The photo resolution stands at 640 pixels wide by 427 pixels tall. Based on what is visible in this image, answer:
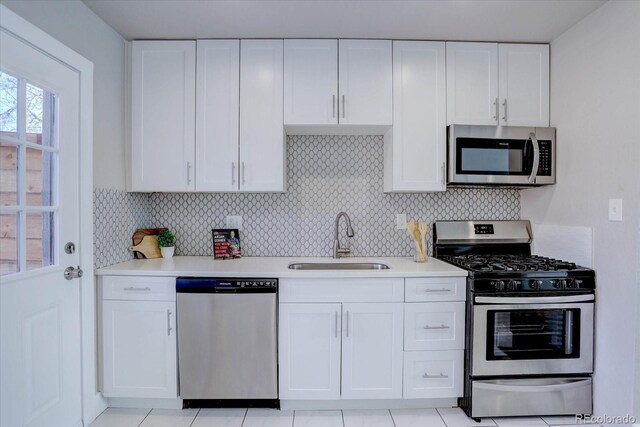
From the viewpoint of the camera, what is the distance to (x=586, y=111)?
215cm

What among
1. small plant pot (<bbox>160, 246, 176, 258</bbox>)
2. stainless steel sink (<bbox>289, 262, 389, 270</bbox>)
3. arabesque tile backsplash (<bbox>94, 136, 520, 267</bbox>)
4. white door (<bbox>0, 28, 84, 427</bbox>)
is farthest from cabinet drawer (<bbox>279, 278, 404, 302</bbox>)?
white door (<bbox>0, 28, 84, 427</bbox>)

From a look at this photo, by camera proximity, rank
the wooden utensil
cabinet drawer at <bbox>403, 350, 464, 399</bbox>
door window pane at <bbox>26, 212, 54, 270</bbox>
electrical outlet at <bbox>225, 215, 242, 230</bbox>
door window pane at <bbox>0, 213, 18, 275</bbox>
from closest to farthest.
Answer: door window pane at <bbox>0, 213, 18, 275</bbox>
door window pane at <bbox>26, 212, 54, 270</bbox>
cabinet drawer at <bbox>403, 350, 464, 399</bbox>
the wooden utensil
electrical outlet at <bbox>225, 215, 242, 230</bbox>

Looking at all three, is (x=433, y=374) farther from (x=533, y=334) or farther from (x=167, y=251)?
(x=167, y=251)

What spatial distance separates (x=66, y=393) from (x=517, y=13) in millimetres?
3452

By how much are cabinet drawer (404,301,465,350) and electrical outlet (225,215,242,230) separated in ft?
4.69

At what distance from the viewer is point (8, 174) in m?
1.59

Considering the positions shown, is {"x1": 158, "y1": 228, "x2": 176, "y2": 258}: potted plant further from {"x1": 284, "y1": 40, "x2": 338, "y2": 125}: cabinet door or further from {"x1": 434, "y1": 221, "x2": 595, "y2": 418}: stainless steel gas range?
{"x1": 434, "y1": 221, "x2": 595, "y2": 418}: stainless steel gas range

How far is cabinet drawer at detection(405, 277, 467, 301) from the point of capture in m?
2.17

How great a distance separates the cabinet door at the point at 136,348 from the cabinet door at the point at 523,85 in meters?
2.72

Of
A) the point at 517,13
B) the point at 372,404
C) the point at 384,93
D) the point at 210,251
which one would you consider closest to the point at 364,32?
the point at 384,93

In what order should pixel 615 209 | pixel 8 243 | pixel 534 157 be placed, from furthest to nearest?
pixel 534 157
pixel 615 209
pixel 8 243

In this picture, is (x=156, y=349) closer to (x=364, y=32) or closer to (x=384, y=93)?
(x=384, y=93)

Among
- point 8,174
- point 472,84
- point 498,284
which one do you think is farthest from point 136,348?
point 472,84

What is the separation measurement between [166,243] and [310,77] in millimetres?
1616
